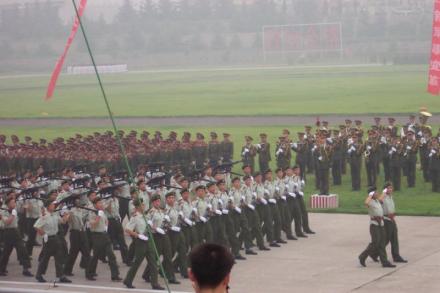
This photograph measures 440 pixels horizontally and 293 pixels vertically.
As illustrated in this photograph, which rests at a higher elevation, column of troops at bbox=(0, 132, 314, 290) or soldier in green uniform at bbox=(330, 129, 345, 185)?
column of troops at bbox=(0, 132, 314, 290)

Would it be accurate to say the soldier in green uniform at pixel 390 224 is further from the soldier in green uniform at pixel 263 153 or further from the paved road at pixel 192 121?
the paved road at pixel 192 121

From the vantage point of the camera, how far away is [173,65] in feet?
288

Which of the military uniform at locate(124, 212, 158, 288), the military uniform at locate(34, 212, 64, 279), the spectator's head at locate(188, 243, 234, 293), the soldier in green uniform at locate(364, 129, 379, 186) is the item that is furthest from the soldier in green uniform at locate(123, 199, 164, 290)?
the soldier in green uniform at locate(364, 129, 379, 186)

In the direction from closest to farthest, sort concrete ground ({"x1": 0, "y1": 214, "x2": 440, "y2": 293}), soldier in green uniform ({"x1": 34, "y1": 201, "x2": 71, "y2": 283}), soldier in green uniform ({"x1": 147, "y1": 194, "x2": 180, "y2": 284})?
1. concrete ground ({"x1": 0, "y1": 214, "x2": 440, "y2": 293})
2. soldier in green uniform ({"x1": 147, "y1": 194, "x2": 180, "y2": 284})
3. soldier in green uniform ({"x1": 34, "y1": 201, "x2": 71, "y2": 283})

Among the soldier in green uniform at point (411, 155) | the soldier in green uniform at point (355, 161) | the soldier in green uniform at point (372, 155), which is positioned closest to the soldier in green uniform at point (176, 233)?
the soldier in green uniform at point (355, 161)

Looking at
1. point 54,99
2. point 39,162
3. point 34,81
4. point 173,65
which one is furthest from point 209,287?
point 173,65

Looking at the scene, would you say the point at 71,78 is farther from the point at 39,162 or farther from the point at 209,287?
the point at 209,287

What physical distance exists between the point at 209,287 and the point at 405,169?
2014 cm

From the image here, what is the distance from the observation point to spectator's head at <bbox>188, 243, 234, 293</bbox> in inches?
184

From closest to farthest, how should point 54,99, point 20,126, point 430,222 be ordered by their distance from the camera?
point 430,222 → point 20,126 → point 54,99

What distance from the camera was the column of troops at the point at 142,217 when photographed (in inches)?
578

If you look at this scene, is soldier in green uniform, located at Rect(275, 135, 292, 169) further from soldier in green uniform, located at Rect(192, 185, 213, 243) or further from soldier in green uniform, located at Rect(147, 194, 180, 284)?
soldier in green uniform, located at Rect(147, 194, 180, 284)

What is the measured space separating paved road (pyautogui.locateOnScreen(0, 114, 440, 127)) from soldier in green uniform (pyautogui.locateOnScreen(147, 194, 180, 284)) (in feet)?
82.3

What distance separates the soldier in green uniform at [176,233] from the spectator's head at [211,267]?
9.96m
